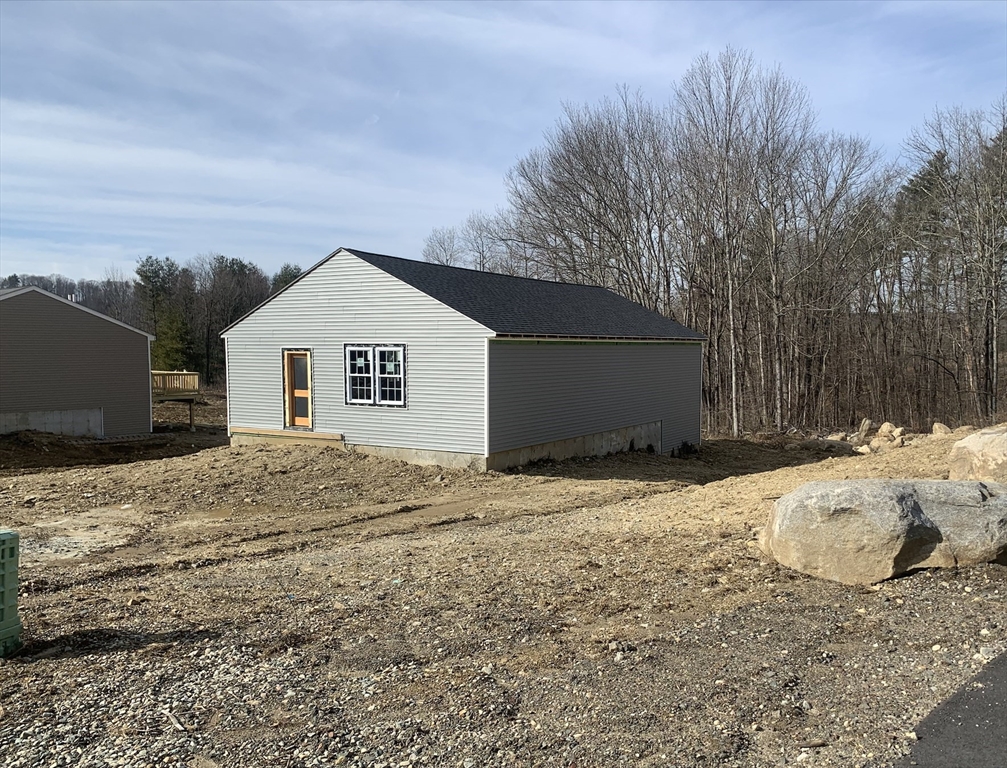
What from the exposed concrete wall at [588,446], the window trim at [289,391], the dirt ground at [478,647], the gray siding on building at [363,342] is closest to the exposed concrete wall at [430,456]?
the gray siding on building at [363,342]

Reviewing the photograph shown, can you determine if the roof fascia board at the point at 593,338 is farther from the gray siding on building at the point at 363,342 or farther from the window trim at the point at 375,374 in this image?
the window trim at the point at 375,374

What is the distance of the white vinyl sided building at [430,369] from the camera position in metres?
14.5

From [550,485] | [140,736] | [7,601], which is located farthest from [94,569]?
[550,485]

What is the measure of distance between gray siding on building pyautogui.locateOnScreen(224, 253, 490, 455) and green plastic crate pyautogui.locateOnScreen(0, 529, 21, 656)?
973cm

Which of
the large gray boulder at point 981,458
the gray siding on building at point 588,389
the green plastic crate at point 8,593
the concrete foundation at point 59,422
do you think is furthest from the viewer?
the concrete foundation at point 59,422

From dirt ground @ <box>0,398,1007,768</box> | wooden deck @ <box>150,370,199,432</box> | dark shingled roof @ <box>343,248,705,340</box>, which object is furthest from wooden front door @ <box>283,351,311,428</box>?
wooden deck @ <box>150,370,199,432</box>

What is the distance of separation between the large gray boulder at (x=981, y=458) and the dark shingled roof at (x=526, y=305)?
766 centimetres

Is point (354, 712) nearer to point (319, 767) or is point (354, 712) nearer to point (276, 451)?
point (319, 767)

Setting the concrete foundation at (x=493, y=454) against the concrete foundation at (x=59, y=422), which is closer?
the concrete foundation at (x=493, y=454)

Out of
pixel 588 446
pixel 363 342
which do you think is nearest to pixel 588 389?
pixel 588 446

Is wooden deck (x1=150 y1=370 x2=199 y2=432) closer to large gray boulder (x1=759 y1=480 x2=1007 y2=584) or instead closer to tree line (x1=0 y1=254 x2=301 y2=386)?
tree line (x1=0 y1=254 x2=301 y2=386)

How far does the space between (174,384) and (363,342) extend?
14448 mm

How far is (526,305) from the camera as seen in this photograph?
17.5 m

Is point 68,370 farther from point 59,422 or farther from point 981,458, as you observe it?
point 981,458
